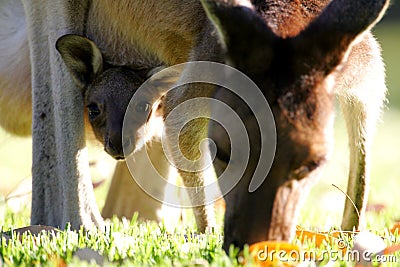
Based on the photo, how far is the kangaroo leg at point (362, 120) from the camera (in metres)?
3.45

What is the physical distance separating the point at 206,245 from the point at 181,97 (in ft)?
2.67

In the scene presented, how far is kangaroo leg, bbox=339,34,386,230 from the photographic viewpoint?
11.3ft

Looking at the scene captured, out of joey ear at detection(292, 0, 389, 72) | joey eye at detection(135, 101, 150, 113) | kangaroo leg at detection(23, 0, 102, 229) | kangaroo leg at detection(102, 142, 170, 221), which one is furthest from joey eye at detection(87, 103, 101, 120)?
joey ear at detection(292, 0, 389, 72)

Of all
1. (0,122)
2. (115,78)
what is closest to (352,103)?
(115,78)

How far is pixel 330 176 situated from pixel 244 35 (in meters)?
3.68

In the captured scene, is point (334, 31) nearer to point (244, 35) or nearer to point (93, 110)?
point (244, 35)

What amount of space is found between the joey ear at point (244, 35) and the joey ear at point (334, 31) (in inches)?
3.7

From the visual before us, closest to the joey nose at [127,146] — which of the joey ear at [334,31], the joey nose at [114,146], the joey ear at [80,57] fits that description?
the joey nose at [114,146]

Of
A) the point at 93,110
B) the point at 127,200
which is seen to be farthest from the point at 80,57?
the point at 127,200

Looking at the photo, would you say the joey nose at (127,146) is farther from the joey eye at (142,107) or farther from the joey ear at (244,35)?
the joey ear at (244,35)

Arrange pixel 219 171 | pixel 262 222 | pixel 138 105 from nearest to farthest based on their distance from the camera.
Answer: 1. pixel 262 222
2. pixel 219 171
3. pixel 138 105

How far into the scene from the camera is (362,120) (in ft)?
11.9

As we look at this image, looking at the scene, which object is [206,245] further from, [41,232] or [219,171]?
[41,232]

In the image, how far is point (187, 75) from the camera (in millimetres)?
3221
